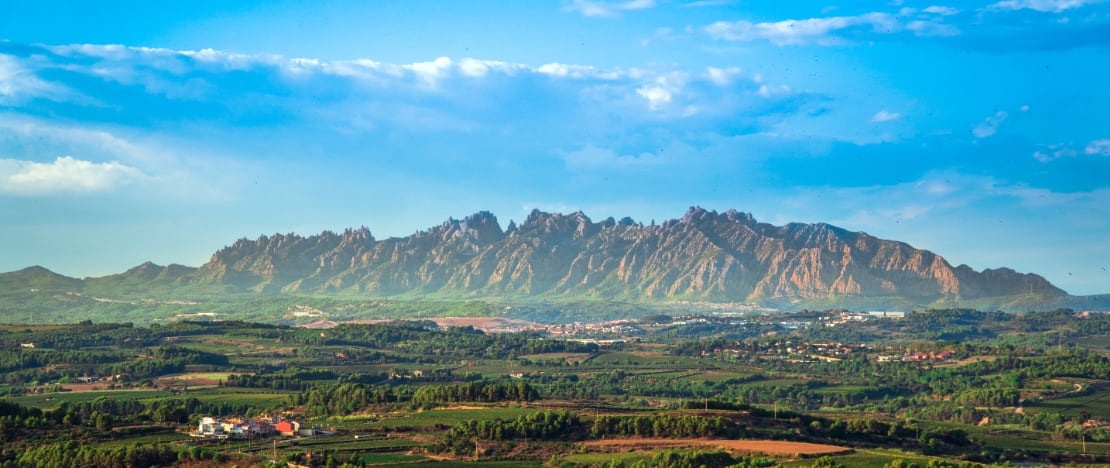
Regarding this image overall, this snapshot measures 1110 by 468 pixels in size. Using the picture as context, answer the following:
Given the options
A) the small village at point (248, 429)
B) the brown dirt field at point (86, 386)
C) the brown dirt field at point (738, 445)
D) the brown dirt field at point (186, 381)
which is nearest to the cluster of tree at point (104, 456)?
the small village at point (248, 429)

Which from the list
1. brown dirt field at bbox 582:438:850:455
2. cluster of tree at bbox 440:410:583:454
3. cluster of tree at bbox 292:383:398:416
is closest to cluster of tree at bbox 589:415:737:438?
brown dirt field at bbox 582:438:850:455

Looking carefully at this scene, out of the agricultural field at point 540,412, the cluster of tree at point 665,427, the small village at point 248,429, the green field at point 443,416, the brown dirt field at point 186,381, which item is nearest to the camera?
the agricultural field at point 540,412

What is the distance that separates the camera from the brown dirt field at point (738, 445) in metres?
94.7

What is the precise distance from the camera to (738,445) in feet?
319

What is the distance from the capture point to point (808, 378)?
18638 centimetres

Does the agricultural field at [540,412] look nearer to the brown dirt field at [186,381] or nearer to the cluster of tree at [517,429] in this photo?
the cluster of tree at [517,429]

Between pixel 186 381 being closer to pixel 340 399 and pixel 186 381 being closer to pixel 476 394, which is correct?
pixel 340 399

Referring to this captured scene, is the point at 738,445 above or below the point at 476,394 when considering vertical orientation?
below

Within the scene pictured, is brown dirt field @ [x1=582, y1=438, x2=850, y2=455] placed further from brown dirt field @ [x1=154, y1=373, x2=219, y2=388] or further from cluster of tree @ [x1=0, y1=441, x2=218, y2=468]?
brown dirt field @ [x1=154, y1=373, x2=219, y2=388]

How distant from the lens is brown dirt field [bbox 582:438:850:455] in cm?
9469

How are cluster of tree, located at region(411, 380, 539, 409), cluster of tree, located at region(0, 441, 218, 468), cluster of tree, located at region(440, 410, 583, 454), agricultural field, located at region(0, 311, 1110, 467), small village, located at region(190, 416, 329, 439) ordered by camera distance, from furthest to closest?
1. cluster of tree, located at region(411, 380, 539, 409)
2. small village, located at region(190, 416, 329, 439)
3. cluster of tree, located at region(440, 410, 583, 454)
4. agricultural field, located at region(0, 311, 1110, 467)
5. cluster of tree, located at region(0, 441, 218, 468)

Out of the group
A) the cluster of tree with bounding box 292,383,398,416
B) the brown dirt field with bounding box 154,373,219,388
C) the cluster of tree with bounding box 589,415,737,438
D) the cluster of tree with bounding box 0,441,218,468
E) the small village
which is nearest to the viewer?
the cluster of tree with bounding box 0,441,218,468

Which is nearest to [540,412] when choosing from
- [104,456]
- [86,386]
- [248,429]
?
[248,429]

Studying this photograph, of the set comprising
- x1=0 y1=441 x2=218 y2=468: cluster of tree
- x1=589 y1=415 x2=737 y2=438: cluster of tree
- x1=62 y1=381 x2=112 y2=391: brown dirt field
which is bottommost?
x1=0 y1=441 x2=218 y2=468: cluster of tree
